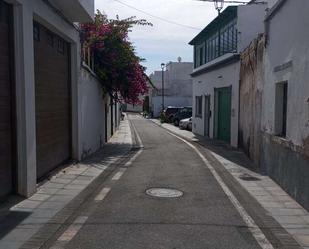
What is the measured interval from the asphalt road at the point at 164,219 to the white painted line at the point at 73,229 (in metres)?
0.07

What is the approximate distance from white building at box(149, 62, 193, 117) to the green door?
43.7 metres

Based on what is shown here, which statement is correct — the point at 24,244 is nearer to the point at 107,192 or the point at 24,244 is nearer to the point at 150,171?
the point at 107,192

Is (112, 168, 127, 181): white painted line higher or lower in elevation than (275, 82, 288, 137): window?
lower

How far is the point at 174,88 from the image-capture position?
7350 cm

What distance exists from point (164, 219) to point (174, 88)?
66.9m

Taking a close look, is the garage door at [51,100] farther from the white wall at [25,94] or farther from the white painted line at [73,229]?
the white painted line at [73,229]

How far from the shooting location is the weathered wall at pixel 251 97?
44.5ft

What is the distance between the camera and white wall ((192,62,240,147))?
20031 millimetres

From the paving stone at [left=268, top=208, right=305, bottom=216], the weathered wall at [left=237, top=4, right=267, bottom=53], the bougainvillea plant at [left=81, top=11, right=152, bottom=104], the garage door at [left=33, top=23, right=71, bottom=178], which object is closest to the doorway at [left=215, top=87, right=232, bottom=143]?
the weathered wall at [left=237, top=4, right=267, bottom=53]

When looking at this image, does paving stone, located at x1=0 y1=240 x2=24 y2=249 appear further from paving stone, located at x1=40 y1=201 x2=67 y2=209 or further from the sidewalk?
the sidewalk

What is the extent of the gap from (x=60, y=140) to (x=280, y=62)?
19.3ft

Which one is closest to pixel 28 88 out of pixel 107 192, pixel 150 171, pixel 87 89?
pixel 107 192

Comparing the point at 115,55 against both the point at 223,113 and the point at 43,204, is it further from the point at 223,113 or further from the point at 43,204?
the point at 43,204

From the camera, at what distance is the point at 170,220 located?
6988mm
